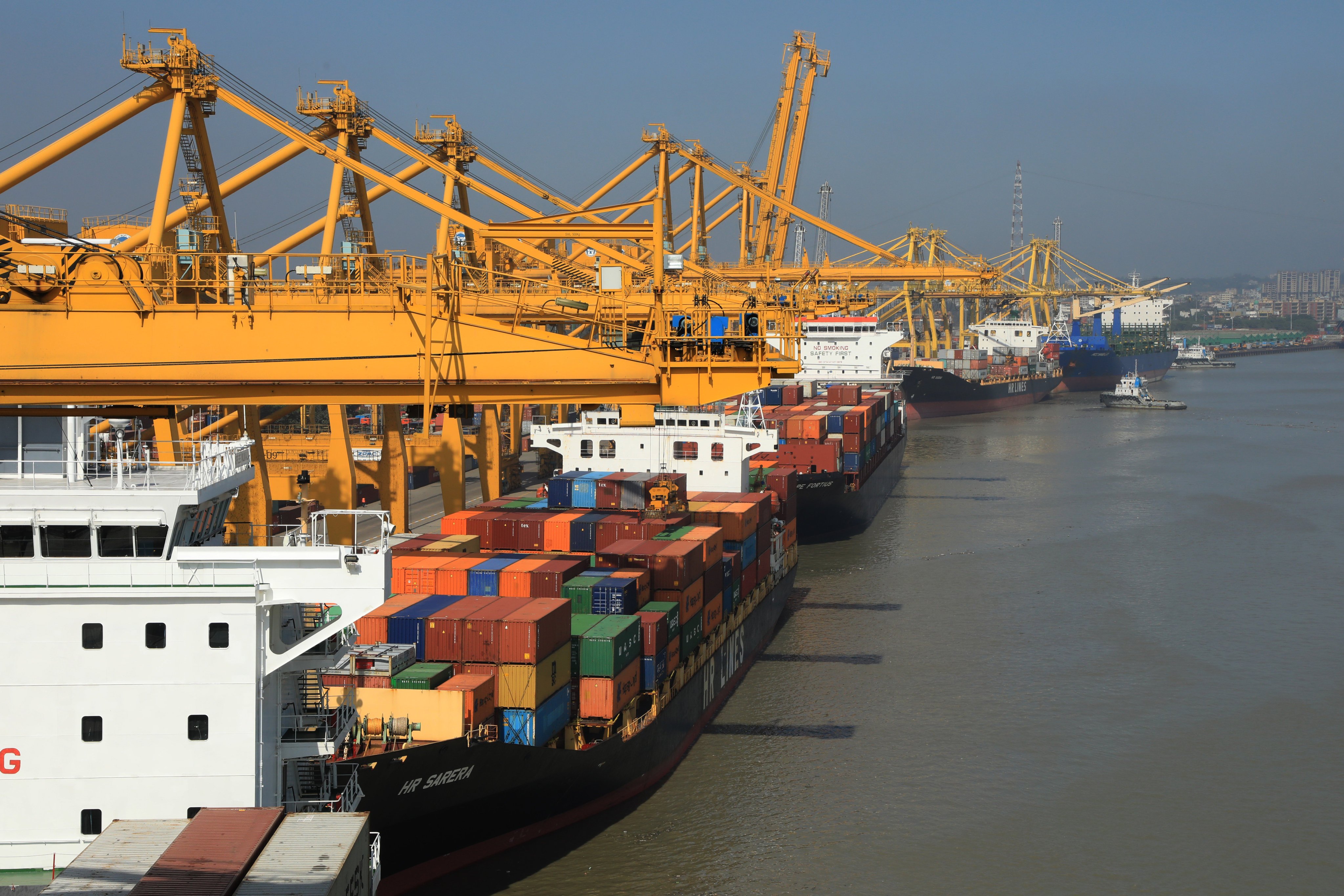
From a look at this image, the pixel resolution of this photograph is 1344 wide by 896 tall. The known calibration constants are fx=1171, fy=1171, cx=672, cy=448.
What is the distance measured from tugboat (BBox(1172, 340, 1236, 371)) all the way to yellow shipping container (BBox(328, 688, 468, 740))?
170 m

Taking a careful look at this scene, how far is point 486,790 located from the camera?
53.2ft

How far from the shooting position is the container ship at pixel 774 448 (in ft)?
117

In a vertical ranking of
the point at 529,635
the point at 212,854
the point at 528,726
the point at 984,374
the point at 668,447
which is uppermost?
the point at 984,374

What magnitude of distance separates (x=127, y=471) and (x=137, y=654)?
8.93 ft

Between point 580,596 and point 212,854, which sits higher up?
point 580,596

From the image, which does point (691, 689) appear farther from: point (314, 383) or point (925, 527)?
point (925, 527)

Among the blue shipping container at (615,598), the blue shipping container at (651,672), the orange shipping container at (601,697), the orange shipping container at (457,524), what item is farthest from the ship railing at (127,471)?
the orange shipping container at (457,524)

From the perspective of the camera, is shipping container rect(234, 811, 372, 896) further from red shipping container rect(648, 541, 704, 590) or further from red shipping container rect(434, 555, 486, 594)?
red shipping container rect(648, 541, 704, 590)

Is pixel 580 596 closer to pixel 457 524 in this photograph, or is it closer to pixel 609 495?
pixel 457 524

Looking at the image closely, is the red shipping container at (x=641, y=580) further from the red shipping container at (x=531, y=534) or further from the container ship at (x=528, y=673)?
the red shipping container at (x=531, y=534)

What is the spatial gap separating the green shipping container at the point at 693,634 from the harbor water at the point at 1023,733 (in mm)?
2105

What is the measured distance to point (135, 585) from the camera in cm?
1244

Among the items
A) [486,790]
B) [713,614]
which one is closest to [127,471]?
[486,790]

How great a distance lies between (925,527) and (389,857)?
1367 inches
